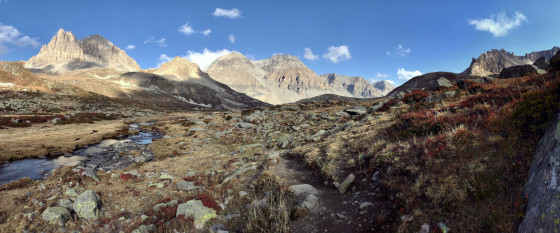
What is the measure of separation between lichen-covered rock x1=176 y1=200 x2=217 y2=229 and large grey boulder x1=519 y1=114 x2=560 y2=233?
8.37m

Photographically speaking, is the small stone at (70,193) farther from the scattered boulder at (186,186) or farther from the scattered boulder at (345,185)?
the scattered boulder at (345,185)

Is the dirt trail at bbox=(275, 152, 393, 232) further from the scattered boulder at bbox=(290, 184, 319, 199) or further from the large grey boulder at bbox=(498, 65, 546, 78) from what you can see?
the large grey boulder at bbox=(498, 65, 546, 78)

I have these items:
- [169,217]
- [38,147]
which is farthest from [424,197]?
[38,147]

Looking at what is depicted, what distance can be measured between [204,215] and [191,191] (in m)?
3.48

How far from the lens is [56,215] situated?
872 cm

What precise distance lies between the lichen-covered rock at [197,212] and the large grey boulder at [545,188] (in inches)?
330

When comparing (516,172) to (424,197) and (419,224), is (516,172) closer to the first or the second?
(424,197)

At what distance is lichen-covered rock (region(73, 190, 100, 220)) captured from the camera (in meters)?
9.09

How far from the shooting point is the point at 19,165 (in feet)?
58.6

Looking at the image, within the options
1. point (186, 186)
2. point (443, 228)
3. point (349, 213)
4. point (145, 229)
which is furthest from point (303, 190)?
point (186, 186)

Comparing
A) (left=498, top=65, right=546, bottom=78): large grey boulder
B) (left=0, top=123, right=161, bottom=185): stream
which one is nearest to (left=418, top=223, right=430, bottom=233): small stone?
(left=0, top=123, right=161, bottom=185): stream

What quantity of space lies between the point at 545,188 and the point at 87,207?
1408cm

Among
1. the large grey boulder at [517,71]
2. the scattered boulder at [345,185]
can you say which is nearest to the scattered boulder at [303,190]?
the scattered boulder at [345,185]

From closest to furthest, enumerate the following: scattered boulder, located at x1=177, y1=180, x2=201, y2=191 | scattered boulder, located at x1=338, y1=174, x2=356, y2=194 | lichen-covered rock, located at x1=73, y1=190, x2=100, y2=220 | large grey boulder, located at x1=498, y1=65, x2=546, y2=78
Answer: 1. scattered boulder, located at x1=338, y1=174, x2=356, y2=194
2. lichen-covered rock, located at x1=73, y1=190, x2=100, y2=220
3. scattered boulder, located at x1=177, y1=180, x2=201, y2=191
4. large grey boulder, located at x1=498, y1=65, x2=546, y2=78
